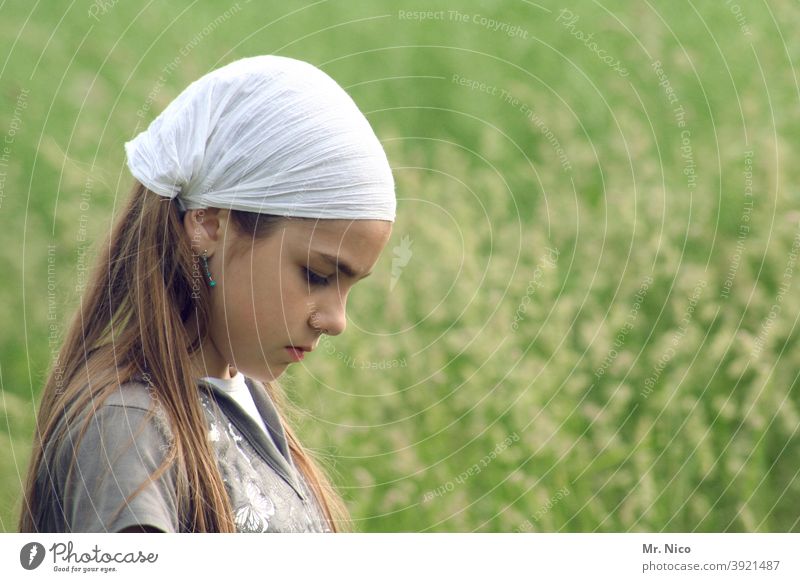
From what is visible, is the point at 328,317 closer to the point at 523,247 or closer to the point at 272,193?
the point at 272,193

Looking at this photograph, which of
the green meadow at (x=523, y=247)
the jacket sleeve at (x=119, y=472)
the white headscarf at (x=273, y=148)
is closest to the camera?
the jacket sleeve at (x=119, y=472)

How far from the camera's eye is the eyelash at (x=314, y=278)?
1.09m

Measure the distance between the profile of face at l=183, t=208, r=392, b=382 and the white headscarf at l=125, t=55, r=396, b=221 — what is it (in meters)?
0.02

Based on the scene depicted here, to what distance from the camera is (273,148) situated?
3.49 ft

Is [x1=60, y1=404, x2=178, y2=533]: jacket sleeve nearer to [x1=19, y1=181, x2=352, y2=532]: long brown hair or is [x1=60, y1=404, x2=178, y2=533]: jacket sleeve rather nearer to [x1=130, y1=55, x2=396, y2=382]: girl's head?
[x1=19, y1=181, x2=352, y2=532]: long brown hair

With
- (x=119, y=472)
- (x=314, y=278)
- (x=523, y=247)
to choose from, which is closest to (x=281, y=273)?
(x=314, y=278)

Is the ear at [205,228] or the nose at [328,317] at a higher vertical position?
the ear at [205,228]
